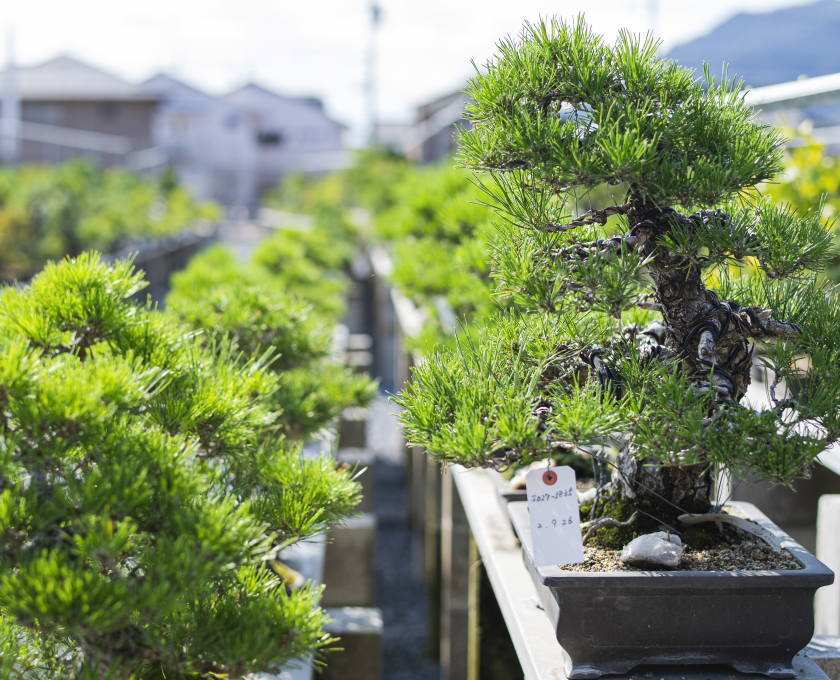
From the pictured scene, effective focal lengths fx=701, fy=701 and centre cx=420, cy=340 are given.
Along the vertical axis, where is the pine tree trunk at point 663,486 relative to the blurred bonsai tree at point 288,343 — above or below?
below

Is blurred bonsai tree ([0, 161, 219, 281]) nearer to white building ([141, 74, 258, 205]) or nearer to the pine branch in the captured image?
the pine branch

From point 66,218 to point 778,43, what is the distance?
751cm

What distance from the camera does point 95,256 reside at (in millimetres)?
820

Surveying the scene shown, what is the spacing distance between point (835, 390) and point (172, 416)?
0.66 metres

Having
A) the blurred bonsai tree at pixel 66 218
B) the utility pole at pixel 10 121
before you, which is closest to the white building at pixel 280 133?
the utility pole at pixel 10 121

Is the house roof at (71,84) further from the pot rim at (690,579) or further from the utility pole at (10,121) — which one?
the pot rim at (690,579)

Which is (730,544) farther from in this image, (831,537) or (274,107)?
(274,107)

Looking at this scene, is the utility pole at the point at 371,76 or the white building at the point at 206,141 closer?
the utility pole at the point at 371,76

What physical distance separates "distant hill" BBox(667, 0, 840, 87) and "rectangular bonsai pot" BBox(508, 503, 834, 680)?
173cm

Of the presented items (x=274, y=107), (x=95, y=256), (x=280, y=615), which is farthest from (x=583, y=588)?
(x=274, y=107)

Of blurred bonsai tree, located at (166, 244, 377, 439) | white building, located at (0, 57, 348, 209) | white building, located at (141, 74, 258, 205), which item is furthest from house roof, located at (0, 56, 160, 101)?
blurred bonsai tree, located at (166, 244, 377, 439)

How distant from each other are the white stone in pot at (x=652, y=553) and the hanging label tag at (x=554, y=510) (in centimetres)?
6

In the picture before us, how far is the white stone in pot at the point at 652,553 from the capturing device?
0.74 meters

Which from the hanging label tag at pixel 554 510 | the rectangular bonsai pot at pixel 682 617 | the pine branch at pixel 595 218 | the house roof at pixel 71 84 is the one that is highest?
the house roof at pixel 71 84
